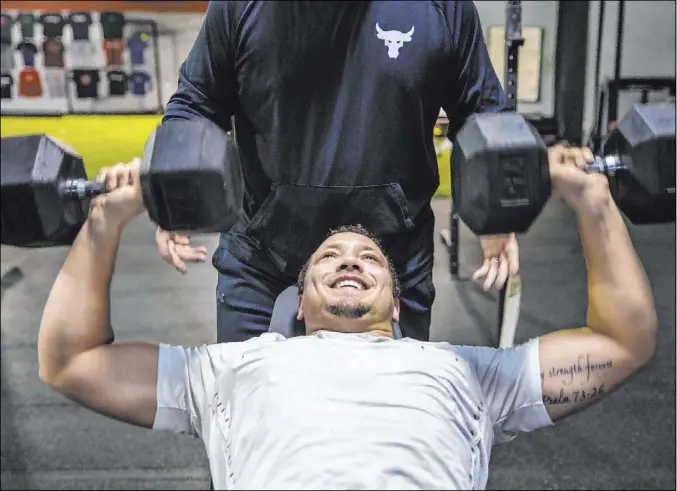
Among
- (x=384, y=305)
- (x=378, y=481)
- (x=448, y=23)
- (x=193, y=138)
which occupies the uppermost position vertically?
(x=448, y=23)

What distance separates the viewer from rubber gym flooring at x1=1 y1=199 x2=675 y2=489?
235cm

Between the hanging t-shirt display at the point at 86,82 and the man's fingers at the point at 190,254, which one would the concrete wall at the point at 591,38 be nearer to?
the hanging t-shirt display at the point at 86,82

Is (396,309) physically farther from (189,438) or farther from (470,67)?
(189,438)

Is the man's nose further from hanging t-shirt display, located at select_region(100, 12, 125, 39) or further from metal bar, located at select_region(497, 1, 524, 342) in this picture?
hanging t-shirt display, located at select_region(100, 12, 125, 39)

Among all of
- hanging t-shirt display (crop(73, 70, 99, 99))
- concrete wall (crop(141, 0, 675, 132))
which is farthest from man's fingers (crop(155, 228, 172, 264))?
hanging t-shirt display (crop(73, 70, 99, 99))

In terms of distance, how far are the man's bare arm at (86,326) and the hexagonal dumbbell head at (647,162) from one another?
81 centimetres

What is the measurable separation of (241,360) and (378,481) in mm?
334

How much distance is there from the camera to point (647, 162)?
1.19m

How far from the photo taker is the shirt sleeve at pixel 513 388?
1314 mm

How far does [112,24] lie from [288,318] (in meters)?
5.30

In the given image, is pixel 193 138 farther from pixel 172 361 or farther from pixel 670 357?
pixel 670 357

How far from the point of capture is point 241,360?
1286 mm

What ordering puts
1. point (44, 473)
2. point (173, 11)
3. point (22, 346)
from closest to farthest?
point (44, 473), point (22, 346), point (173, 11)

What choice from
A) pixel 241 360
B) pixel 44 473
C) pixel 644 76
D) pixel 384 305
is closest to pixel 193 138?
pixel 241 360
